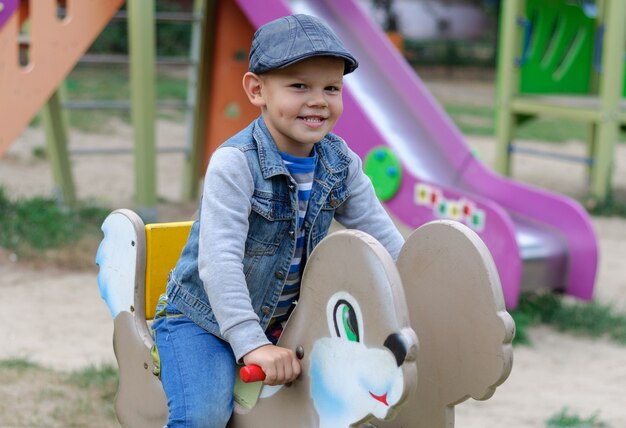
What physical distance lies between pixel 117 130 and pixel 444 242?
291 inches

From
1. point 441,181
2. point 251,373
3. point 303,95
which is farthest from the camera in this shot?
point 441,181

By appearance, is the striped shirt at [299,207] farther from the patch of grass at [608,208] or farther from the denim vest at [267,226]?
the patch of grass at [608,208]

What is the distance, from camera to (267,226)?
1.70 metres

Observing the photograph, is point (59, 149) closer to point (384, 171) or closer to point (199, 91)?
point (199, 91)

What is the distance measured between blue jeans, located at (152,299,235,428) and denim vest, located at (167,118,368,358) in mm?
33

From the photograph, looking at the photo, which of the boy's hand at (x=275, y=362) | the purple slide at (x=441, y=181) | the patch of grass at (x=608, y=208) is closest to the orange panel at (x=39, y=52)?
the purple slide at (x=441, y=181)

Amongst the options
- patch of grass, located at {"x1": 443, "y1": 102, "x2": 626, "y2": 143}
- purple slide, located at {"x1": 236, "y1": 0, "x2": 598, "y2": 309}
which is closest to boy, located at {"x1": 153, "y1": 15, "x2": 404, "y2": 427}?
purple slide, located at {"x1": 236, "y1": 0, "x2": 598, "y2": 309}

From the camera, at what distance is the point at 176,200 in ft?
19.3

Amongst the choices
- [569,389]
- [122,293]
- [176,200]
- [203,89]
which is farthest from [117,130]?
[122,293]

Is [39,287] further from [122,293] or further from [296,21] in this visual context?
[296,21]

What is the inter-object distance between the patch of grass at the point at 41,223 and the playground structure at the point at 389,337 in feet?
8.90

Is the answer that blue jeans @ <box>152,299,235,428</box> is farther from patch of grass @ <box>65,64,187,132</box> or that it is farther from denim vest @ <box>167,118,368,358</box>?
patch of grass @ <box>65,64,187,132</box>

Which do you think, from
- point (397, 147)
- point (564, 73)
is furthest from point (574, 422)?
point (564, 73)

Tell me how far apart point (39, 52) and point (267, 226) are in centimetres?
317
